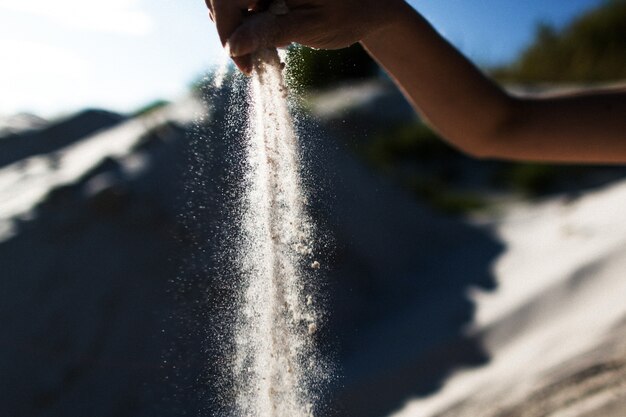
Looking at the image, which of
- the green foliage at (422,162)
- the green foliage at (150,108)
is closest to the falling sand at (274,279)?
→ the green foliage at (150,108)

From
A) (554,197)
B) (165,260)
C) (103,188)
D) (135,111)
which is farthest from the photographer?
(554,197)

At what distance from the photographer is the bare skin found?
2.90 ft

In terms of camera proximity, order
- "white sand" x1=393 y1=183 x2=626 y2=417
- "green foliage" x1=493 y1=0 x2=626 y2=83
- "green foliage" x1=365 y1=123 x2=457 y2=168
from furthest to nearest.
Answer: "green foliage" x1=493 y1=0 x2=626 y2=83 < "green foliage" x1=365 y1=123 x2=457 y2=168 < "white sand" x1=393 y1=183 x2=626 y2=417

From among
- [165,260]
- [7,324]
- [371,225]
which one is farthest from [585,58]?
[7,324]

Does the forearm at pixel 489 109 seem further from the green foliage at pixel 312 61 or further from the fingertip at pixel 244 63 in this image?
the fingertip at pixel 244 63

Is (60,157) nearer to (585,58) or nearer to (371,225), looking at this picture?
(371,225)

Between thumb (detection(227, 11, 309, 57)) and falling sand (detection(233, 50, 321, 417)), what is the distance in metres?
0.16

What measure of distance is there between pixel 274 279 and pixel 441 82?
41 cm

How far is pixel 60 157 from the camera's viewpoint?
2275 mm

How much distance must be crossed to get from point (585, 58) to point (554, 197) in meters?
2.41

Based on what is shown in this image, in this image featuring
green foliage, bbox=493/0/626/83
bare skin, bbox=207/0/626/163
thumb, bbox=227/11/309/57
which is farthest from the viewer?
green foliage, bbox=493/0/626/83

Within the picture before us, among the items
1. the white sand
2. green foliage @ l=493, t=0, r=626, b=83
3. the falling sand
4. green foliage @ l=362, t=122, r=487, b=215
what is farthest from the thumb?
green foliage @ l=493, t=0, r=626, b=83

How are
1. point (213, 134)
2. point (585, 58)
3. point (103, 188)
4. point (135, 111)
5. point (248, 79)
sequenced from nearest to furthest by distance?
point (248, 79)
point (213, 134)
point (103, 188)
point (135, 111)
point (585, 58)

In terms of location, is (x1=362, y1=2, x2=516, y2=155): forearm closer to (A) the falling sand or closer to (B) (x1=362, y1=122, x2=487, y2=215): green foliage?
(A) the falling sand
